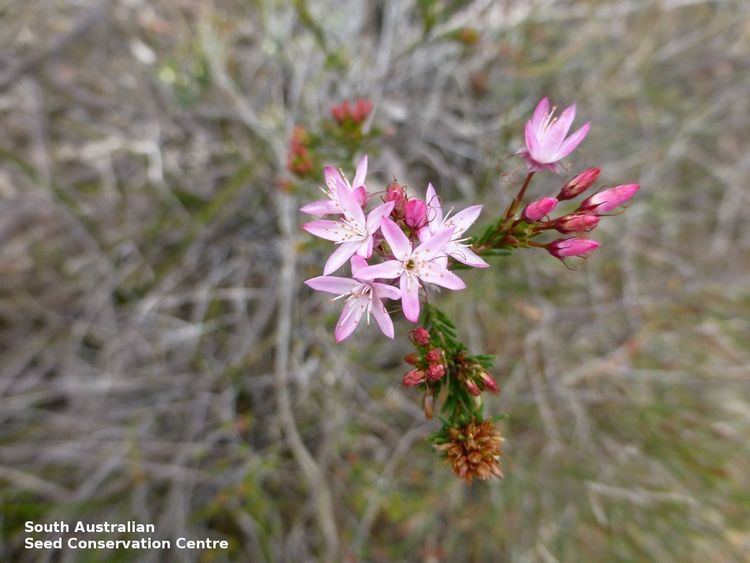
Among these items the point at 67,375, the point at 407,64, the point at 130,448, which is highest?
the point at 407,64

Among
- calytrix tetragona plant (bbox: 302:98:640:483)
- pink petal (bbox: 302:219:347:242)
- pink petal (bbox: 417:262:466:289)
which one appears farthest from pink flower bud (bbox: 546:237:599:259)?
pink petal (bbox: 302:219:347:242)

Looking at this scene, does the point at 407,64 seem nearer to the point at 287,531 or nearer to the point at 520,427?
the point at 520,427

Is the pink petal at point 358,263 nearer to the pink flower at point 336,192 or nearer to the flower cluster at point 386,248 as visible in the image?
the flower cluster at point 386,248

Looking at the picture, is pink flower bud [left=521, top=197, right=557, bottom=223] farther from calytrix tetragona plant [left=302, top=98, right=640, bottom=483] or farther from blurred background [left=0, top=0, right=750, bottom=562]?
blurred background [left=0, top=0, right=750, bottom=562]

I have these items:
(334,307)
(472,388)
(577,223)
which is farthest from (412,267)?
(334,307)

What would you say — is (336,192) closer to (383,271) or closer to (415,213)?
(415,213)

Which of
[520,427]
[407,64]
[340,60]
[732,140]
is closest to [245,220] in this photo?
[340,60]
